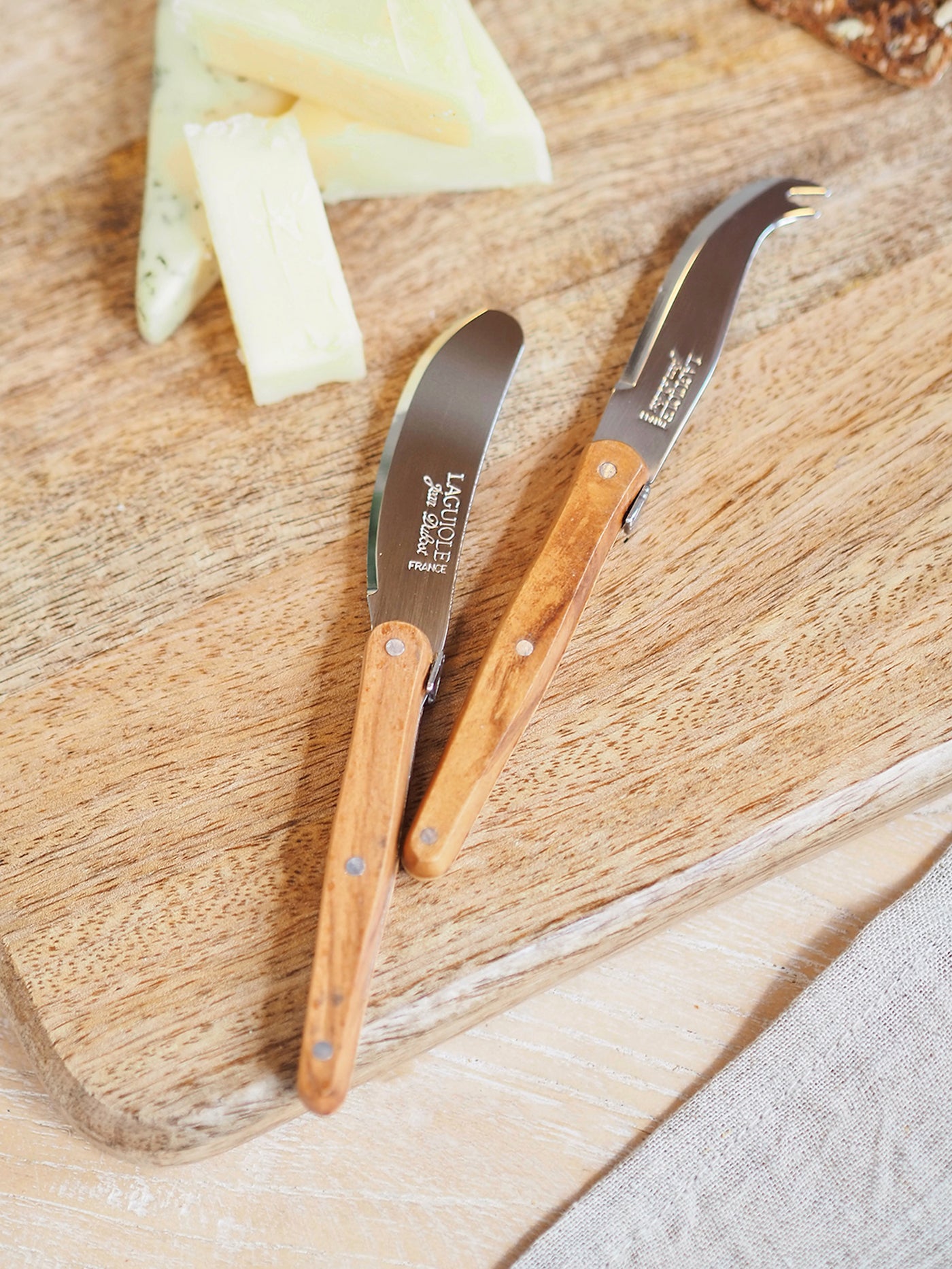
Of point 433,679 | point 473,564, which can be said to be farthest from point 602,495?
point 433,679

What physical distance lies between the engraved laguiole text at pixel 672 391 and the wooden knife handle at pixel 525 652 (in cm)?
6

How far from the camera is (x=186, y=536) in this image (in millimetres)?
1158

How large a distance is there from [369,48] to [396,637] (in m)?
0.68

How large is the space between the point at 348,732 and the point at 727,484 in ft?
1.66

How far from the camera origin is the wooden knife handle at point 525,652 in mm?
925

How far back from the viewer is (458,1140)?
1002 mm

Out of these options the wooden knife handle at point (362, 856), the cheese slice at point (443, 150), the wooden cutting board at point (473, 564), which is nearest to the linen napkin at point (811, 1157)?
the wooden cutting board at point (473, 564)

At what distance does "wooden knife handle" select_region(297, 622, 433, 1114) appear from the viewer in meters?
0.84

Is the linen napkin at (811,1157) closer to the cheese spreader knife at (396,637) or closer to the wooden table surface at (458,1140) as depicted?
the wooden table surface at (458,1140)

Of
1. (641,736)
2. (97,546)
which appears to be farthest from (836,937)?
(97,546)

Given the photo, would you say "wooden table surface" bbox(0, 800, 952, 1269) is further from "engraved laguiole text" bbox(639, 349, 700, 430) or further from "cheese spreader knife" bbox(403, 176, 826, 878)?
"engraved laguiole text" bbox(639, 349, 700, 430)

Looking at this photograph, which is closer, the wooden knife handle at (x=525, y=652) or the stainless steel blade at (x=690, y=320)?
the wooden knife handle at (x=525, y=652)

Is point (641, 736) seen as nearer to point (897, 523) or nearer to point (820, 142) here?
point (897, 523)

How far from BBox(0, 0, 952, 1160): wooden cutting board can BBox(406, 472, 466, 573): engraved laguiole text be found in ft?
0.19
